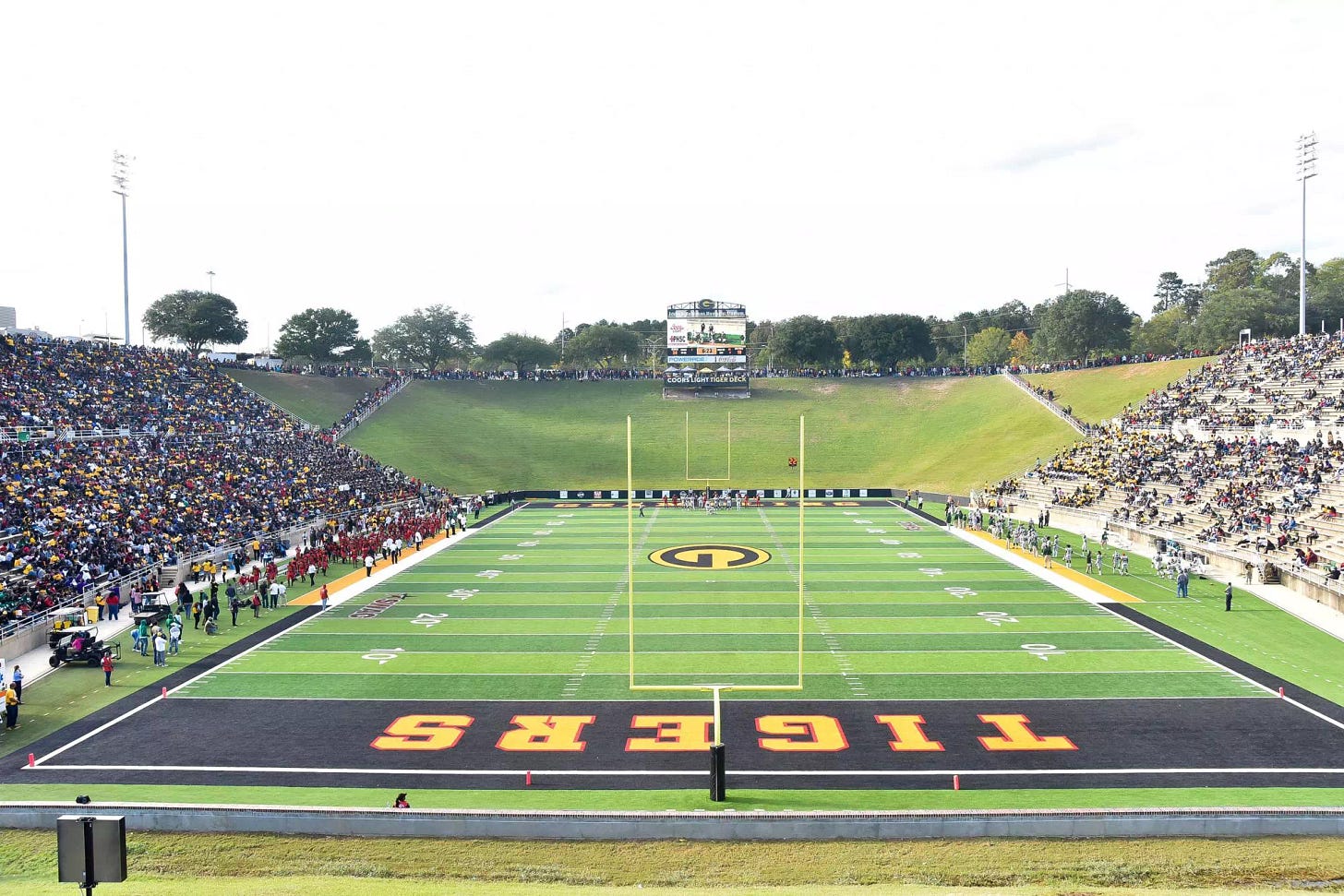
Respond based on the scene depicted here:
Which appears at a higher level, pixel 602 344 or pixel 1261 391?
pixel 602 344

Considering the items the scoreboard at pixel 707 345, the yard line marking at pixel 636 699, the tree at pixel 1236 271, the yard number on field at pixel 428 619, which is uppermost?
the tree at pixel 1236 271

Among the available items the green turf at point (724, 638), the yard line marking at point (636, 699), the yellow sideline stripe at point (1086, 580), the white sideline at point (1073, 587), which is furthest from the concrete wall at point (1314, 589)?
the yard line marking at point (636, 699)

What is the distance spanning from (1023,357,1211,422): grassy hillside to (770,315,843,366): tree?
29102 mm

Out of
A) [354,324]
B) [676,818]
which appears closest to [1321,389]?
[676,818]

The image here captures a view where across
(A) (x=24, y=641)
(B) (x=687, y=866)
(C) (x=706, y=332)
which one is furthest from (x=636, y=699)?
(C) (x=706, y=332)

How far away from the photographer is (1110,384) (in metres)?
63.2

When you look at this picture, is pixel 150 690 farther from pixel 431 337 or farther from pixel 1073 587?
pixel 431 337

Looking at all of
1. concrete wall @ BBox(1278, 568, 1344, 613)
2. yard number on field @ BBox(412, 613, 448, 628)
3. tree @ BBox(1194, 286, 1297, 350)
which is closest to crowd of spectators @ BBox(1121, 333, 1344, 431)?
concrete wall @ BBox(1278, 568, 1344, 613)

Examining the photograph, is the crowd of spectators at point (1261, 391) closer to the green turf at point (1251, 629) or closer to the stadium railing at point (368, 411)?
the green turf at point (1251, 629)

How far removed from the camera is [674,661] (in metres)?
19.6

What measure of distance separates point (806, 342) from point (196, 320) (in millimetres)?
58841

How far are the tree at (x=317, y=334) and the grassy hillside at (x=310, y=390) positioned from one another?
18.9 metres

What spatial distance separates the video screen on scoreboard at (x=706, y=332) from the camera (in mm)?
72625

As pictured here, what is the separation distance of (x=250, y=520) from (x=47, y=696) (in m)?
17.2
